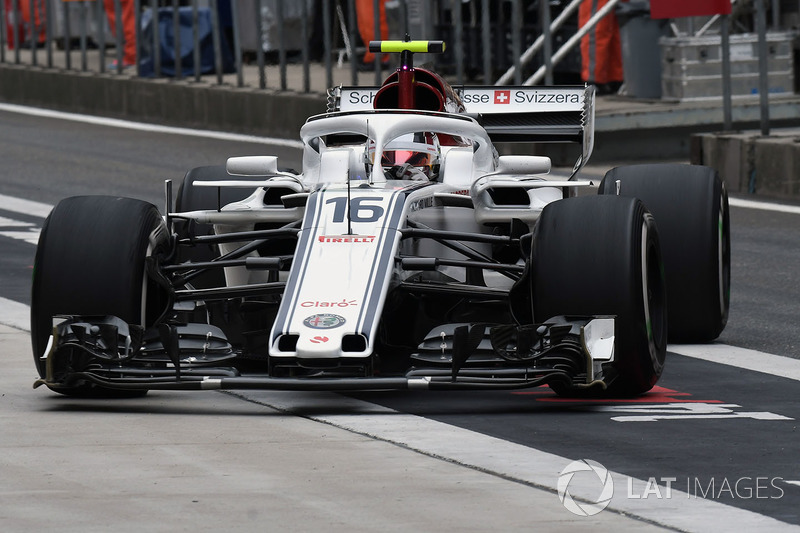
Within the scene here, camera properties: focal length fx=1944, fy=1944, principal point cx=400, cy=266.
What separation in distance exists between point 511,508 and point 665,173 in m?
4.59

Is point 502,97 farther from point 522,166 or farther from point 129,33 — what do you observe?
point 129,33

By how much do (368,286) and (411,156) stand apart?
1.93 m

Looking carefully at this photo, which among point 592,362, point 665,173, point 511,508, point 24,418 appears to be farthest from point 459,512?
point 665,173

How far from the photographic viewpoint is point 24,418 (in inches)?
337

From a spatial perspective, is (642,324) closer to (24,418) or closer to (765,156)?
(24,418)

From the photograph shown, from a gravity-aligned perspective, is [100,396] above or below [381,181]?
below

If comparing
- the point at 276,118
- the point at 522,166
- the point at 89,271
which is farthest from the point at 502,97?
the point at 276,118

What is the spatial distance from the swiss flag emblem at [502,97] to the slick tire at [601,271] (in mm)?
4256

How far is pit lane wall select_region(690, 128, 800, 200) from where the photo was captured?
1875 cm

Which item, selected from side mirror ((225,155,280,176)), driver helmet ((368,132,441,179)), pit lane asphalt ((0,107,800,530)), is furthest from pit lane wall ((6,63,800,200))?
side mirror ((225,155,280,176))

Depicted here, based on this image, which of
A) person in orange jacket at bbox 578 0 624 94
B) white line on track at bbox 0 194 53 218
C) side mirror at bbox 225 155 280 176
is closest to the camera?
side mirror at bbox 225 155 280 176

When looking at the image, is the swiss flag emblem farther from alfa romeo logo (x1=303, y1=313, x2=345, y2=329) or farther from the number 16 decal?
alfa romeo logo (x1=303, y1=313, x2=345, y2=329)

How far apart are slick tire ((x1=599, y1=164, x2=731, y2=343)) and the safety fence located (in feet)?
37.6

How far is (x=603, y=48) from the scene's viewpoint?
25.0 m
